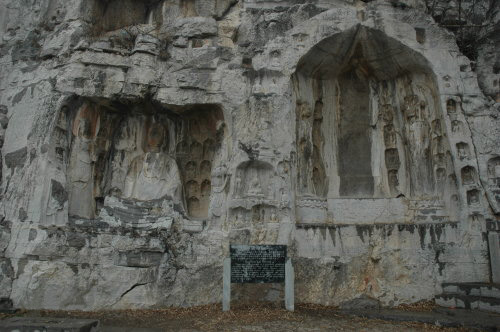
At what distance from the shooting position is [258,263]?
9477 mm

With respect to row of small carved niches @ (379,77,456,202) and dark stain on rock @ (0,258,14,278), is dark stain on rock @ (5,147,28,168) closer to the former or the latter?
dark stain on rock @ (0,258,14,278)

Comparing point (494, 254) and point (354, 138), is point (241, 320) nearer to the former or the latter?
point (494, 254)

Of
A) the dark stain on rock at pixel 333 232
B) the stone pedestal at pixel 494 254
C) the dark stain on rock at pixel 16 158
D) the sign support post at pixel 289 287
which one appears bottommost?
the sign support post at pixel 289 287

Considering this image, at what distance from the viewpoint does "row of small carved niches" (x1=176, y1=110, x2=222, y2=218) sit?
1304cm

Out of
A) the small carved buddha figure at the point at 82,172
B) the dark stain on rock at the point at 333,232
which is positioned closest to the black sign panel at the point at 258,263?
the dark stain on rock at the point at 333,232

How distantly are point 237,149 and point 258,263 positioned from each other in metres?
3.27

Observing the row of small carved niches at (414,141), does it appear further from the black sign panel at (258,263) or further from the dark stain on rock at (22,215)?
the dark stain on rock at (22,215)

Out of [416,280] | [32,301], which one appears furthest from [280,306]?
[32,301]

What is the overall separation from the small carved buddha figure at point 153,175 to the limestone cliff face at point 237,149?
46mm

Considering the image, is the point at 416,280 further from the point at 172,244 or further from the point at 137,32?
the point at 137,32

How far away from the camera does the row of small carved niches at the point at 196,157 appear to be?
513 inches

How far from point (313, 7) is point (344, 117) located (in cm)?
340

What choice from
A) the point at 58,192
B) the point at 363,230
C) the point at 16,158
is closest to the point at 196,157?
the point at 58,192

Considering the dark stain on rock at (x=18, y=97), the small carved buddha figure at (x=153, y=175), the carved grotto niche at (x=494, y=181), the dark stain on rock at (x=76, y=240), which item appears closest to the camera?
the dark stain on rock at (x=76, y=240)
